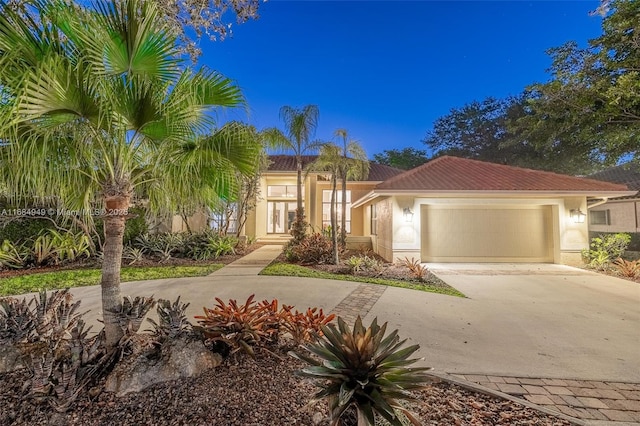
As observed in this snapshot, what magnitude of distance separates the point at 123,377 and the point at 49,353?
597mm

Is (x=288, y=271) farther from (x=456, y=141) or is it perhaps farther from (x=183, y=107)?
(x=456, y=141)

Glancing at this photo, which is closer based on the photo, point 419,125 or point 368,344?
point 368,344

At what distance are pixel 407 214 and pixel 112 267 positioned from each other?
8.52 m

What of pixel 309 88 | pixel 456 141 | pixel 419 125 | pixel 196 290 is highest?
pixel 419 125

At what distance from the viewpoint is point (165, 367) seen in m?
2.30

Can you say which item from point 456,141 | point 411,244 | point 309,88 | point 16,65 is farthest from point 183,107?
point 309,88

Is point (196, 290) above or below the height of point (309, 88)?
below

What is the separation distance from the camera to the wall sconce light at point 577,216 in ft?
30.2

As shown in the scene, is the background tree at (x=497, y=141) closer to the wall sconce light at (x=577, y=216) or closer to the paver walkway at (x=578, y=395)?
the wall sconce light at (x=577, y=216)

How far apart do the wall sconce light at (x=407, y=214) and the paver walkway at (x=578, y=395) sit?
22.8 ft

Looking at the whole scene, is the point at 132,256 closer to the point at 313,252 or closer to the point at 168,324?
the point at 313,252

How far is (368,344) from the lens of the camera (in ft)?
6.08

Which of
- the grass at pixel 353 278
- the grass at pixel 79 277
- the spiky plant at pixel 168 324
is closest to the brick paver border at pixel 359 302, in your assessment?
the grass at pixel 353 278

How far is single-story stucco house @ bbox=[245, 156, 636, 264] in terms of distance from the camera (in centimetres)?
896
